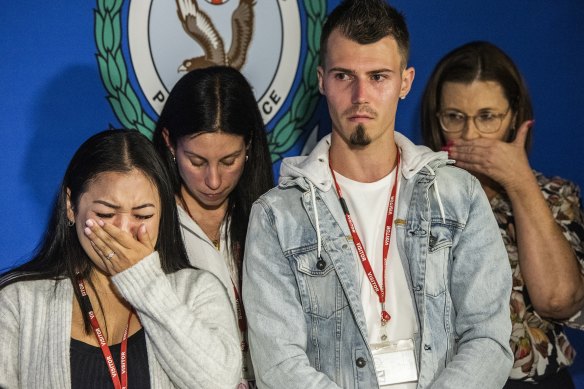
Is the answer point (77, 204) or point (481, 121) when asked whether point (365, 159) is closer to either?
point (481, 121)

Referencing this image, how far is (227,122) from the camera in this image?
112 inches

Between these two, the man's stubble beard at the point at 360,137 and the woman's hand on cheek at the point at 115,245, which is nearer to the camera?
the woman's hand on cheek at the point at 115,245

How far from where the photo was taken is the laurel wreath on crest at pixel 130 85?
123 inches

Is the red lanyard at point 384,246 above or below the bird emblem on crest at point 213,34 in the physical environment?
below

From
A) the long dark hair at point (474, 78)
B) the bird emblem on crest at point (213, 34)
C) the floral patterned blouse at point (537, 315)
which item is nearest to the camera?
the floral patterned blouse at point (537, 315)

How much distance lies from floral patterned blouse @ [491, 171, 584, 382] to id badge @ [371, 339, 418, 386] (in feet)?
1.75

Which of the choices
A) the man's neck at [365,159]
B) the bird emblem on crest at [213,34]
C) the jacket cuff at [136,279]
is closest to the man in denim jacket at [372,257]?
the man's neck at [365,159]

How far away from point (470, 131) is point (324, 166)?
2.24ft

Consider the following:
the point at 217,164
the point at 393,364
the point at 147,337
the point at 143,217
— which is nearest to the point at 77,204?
the point at 143,217

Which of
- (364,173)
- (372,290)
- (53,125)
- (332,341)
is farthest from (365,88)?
(53,125)

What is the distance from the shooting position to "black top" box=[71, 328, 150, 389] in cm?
222

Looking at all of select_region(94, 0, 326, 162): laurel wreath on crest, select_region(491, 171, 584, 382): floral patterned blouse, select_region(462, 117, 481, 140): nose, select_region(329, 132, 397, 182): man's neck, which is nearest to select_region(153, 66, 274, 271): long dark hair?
select_region(94, 0, 326, 162): laurel wreath on crest

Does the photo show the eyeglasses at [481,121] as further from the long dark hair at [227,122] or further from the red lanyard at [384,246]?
the long dark hair at [227,122]

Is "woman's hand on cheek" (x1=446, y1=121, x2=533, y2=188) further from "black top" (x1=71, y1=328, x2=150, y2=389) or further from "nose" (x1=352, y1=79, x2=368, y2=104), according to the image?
"black top" (x1=71, y1=328, x2=150, y2=389)
